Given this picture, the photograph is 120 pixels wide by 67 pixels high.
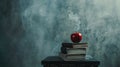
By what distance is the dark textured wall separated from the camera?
328cm

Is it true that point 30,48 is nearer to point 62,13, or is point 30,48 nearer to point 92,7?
point 62,13

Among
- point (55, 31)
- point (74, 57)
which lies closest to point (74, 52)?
point (74, 57)

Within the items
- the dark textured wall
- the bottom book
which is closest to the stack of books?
the bottom book

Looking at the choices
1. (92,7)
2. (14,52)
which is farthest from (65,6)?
(14,52)

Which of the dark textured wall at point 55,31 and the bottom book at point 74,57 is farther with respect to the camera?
the dark textured wall at point 55,31

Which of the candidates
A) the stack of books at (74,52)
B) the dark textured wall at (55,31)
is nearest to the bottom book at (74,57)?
the stack of books at (74,52)

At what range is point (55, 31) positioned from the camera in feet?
10.7

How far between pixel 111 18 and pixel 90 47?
1.46 ft

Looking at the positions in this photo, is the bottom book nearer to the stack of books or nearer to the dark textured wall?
the stack of books

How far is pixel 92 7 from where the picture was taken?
3.29 m

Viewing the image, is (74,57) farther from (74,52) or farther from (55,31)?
(55,31)

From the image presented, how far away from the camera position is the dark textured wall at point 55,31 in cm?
328

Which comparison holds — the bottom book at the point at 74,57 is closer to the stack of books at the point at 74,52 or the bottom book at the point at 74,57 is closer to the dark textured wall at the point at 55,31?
the stack of books at the point at 74,52

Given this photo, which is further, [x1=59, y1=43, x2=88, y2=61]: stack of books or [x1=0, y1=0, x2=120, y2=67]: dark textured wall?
[x1=0, y1=0, x2=120, y2=67]: dark textured wall
